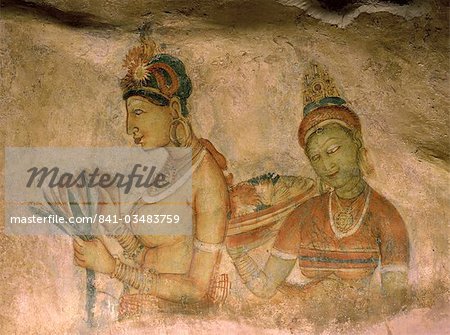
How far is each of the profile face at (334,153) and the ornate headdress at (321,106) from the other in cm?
3

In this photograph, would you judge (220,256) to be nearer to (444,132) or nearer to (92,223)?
(92,223)

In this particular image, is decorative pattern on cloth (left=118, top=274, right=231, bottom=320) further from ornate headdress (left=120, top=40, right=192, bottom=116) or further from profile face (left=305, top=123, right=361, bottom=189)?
ornate headdress (left=120, top=40, right=192, bottom=116)

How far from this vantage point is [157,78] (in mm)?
4590

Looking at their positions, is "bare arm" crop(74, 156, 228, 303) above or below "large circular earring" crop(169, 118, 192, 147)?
below

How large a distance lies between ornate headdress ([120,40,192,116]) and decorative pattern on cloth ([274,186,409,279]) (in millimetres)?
846

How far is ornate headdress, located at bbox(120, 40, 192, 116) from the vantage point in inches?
180

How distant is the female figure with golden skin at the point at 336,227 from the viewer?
4578 millimetres

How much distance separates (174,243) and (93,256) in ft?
1.36

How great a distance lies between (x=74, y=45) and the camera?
4492mm

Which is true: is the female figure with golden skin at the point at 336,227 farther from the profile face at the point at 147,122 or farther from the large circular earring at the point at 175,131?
the profile face at the point at 147,122

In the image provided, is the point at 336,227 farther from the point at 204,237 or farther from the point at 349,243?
the point at 204,237

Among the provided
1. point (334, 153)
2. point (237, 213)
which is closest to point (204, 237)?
point (237, 213)

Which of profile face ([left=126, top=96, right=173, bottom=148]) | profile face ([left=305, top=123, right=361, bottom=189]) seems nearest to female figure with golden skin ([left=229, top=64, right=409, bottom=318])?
profile face ([left=305, top=123, right=361, bottom=189])

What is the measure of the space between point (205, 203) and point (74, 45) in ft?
3.33
